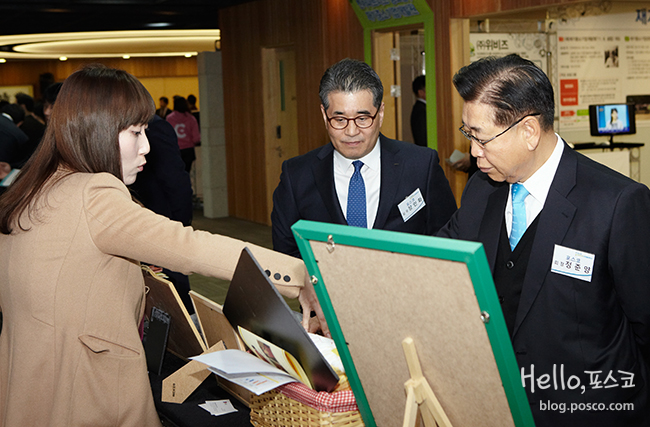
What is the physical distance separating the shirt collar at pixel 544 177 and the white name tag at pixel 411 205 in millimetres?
756

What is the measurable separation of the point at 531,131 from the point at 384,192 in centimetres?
88

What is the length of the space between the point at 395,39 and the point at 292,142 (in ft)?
7.99

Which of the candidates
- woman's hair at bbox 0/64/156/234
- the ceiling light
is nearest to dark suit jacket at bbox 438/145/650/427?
woman's hair at bbox 0/64/156/234

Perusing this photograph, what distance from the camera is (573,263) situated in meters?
1.47

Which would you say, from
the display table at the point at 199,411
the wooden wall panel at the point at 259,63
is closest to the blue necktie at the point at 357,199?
the display table at the point at 199,411

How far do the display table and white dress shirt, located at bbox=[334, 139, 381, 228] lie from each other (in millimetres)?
783

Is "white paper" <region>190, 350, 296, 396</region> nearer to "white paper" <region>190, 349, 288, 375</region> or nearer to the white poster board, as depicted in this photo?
"white paper" <region>190, 349, 288, 375</region>

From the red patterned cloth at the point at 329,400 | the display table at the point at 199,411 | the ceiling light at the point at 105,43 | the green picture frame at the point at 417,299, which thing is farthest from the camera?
the ceiling light at the point at 105,43

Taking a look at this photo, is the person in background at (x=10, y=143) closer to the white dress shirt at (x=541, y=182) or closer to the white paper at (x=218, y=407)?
the white paper at (x=218, y=407)

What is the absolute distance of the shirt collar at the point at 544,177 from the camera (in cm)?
156

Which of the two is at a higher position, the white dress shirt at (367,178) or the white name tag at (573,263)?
the white dress shirt at (367,178)

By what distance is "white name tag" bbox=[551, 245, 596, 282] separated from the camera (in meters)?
1.46

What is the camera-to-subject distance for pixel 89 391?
4.90 ft

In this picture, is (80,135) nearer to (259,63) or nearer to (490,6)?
(490,6)
